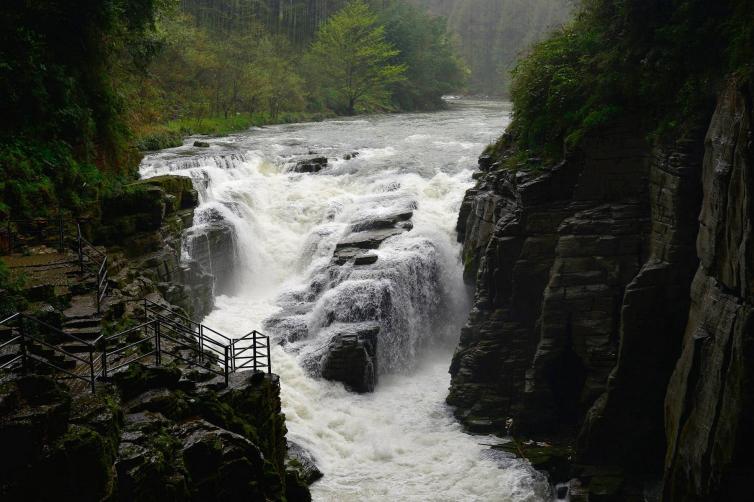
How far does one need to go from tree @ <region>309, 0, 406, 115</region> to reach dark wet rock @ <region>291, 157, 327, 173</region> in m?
29.4

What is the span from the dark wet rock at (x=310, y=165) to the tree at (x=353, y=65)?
96.5 feet

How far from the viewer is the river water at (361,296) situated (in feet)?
57.1

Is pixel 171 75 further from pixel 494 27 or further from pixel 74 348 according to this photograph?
pixel 494 27

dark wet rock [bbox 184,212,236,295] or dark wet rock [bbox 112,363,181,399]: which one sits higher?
dark wet rock [bbox 112,363,181,399]

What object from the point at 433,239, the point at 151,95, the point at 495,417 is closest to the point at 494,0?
the point at 151,95

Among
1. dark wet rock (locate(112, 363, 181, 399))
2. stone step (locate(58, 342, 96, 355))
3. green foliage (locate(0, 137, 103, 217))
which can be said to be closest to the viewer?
dark wet rock (locate(112, 363, 181, 399))

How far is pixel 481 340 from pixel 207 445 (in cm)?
→ 1075

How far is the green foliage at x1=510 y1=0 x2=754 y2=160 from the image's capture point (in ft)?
51.4

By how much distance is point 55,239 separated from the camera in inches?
701

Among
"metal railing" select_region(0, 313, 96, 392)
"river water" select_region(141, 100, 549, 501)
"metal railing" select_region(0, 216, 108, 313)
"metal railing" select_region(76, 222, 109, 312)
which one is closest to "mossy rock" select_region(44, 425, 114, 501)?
"metal railing" select_region(0, 313, 96, 392)

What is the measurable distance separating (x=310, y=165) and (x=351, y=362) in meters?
14.7

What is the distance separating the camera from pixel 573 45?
2008cm

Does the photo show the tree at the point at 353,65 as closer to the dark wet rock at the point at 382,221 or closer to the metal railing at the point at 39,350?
the dark wet rock at the point at 382,221

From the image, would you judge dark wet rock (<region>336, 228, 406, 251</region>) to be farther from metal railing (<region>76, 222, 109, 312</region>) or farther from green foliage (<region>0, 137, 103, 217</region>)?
metal railing (<region>76, 222, 109, 312</region>)
